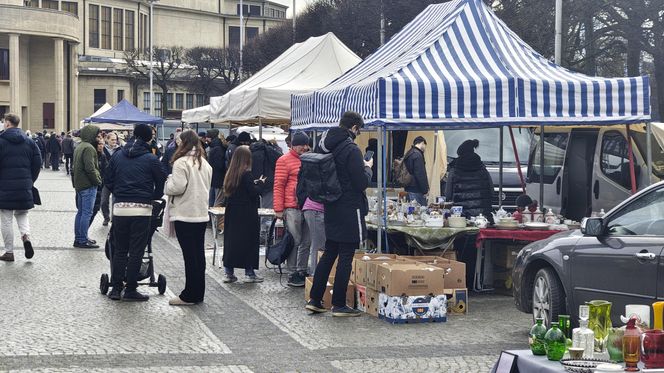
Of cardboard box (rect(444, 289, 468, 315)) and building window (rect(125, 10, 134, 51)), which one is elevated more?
building window (rect(125, 10, 134, 51))

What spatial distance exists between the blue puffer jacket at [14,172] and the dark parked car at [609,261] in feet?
24.7

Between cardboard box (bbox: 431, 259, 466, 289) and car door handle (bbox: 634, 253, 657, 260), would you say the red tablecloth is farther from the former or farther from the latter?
car door handle (bbox: 634, 253, 657, 260)

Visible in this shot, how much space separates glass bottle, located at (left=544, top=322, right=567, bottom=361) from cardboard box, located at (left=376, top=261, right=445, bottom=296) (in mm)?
5542

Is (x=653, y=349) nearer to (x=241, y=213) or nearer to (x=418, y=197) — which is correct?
(x=241, y=213)

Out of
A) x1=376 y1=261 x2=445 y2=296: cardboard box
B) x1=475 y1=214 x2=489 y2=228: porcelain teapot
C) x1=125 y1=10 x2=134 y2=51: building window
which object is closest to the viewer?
x1=376 y1=261 x2=445 y2=296: cardboard box

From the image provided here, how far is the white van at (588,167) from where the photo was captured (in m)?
16.9

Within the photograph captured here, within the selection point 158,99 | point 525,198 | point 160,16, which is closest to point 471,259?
point 525,198

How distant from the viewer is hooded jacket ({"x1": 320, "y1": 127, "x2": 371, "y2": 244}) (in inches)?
449

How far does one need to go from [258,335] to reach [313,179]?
1678 millimetres

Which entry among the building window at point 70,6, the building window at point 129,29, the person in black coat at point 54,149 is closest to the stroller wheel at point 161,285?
the person in black coat at point 54,149

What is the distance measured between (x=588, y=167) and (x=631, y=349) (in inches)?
490

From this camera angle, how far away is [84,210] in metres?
18.0

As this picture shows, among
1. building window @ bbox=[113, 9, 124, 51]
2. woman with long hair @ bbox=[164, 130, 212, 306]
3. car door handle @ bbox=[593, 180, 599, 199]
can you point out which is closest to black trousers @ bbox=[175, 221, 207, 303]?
woman with long hair @ bbox=[164, 130, 212, 306]

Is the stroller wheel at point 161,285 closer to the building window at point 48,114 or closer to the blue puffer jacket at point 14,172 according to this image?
the blue puffer jacket at point 14,172
